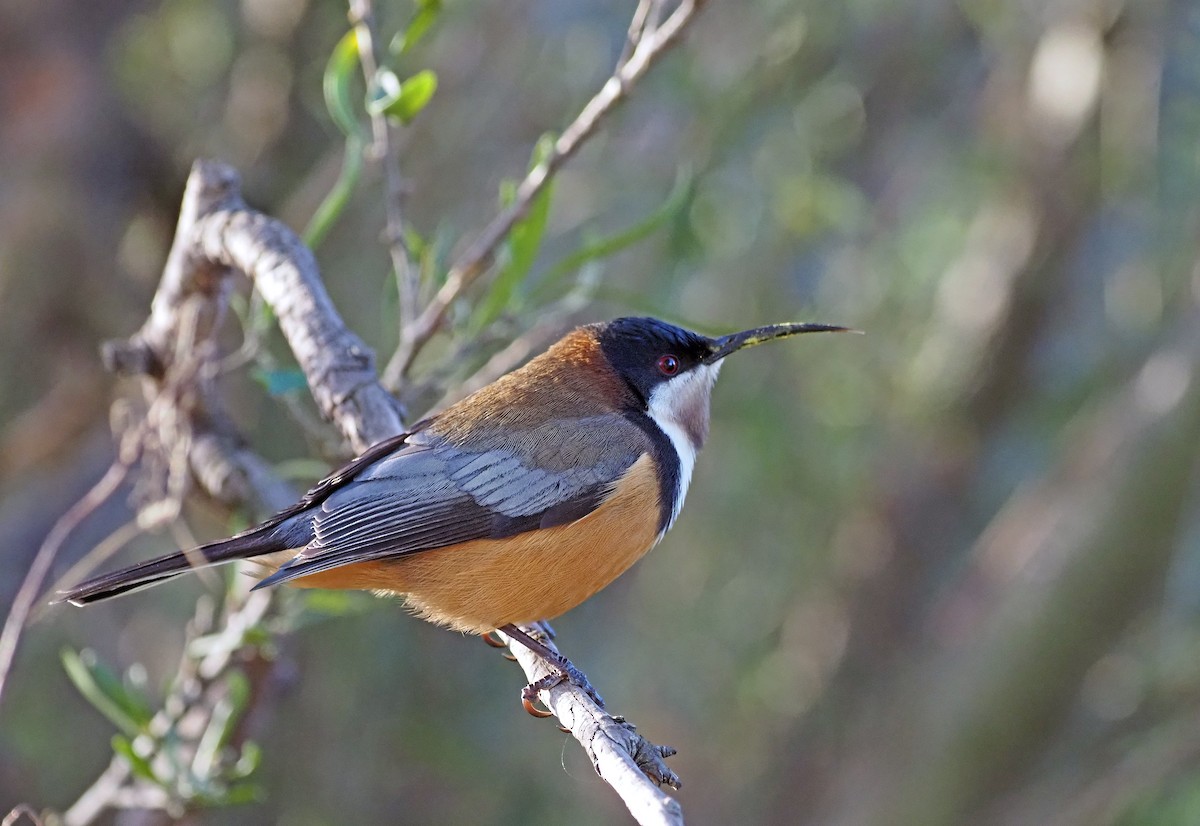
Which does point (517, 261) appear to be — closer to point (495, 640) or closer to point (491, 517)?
point (491, 517)

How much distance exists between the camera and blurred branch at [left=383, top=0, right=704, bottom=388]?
3379 millimetres

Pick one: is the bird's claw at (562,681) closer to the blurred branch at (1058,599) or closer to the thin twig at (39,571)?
the thin twig at (39,571)

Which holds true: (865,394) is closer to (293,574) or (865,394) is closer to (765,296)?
(765,296)

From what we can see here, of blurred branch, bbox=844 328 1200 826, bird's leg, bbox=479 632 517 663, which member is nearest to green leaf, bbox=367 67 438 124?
bird's leg, bbox=479 632 517 663

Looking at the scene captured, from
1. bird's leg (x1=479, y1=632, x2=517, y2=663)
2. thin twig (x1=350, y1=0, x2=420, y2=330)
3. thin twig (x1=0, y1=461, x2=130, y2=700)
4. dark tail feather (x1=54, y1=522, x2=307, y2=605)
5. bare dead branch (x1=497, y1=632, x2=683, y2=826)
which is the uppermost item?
thin twig (x1=350, y1=0, x2=420, y2=330)

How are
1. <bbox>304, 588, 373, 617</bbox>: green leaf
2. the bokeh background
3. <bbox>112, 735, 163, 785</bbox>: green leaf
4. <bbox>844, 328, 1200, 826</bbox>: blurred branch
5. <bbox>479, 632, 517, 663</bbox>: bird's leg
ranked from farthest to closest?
the bokeh background → <bbox>844, 328, 1200, 826</bbox>: blurred branch → <bbox>479, 632, 517, 663</bbox>: bird's leg → <bbox>304, 588, 373, 617</bbox>: green leaf → <bbox>112, 735, 163, 785</bbox>: green leaf

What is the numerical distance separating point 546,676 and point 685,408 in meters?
1.32

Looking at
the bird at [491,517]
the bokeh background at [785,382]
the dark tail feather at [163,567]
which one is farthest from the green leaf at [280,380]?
the bokeh background at [785,382]

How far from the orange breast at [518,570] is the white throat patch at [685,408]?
490 mm

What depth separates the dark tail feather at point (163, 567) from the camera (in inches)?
132

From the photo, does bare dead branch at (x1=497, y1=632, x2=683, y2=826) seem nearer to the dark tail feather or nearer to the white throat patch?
the dark tail feather

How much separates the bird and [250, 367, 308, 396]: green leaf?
279mm

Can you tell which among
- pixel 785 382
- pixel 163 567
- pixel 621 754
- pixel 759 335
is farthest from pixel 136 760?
pixel 785 382

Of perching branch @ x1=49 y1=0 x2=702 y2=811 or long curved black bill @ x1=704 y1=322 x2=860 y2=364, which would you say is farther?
long curved black bill @ x1=704 y1=322 x2=860 y2=364
